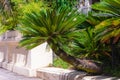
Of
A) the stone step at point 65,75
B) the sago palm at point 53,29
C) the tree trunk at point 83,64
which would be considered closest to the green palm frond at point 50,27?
the sago palm at point 53,29

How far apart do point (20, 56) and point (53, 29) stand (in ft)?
19.6

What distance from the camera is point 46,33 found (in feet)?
26.6

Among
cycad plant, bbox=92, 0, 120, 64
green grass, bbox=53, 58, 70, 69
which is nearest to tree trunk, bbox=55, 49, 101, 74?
cycad plant, bbox=92, 0, 120, 64

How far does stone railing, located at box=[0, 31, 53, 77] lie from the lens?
12180 mm

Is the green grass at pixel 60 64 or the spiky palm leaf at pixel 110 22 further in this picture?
the green grass at pixel 60 64

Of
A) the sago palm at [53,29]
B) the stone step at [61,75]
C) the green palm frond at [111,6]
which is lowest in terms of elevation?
the stone step at [61,75]

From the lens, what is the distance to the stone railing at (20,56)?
40.0 ft

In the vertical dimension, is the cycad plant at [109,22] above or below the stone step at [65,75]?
above

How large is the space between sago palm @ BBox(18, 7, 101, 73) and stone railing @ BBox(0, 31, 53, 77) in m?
2.66

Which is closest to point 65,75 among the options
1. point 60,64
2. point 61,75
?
point 61,75

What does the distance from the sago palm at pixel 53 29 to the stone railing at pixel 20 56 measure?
8.71 feet

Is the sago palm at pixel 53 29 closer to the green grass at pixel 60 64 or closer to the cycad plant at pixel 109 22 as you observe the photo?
the cycad plant at pixel 109 22

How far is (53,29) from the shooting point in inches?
320

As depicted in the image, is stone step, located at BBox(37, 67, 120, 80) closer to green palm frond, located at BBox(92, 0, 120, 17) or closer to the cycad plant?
the cycad plant
